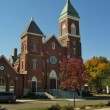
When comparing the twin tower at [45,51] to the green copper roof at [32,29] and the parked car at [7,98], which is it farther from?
the parked car at [7,98]

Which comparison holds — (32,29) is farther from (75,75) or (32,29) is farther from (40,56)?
(75,75)

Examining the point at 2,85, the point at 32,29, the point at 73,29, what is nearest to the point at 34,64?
the point at 32,29

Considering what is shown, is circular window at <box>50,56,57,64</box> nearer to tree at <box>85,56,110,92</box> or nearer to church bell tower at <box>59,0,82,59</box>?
church bell tower at <box>59,0,82,59</box>

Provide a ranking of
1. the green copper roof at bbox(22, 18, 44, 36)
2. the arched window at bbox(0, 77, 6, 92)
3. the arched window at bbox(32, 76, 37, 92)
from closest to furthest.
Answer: the arched window at bbox(0, 77, 6, 92) < the arched window at bbox(32, 76, 37, 92) < the green copper roof at bbox(22, 18, 44, 36)

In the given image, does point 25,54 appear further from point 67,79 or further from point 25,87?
point 67,79

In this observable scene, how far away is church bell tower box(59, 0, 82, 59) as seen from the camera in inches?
2480

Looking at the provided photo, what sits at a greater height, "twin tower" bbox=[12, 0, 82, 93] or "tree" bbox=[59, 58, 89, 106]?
"twin tower" bbox=[12, 0, 82, 93]

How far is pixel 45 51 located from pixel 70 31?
9301 mm

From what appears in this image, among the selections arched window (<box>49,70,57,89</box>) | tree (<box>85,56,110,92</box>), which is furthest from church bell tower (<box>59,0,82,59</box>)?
tree (<box>85,56,110,92</box>)

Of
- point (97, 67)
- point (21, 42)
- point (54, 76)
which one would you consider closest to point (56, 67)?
point (54, 76)

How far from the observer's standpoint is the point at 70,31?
211 ft

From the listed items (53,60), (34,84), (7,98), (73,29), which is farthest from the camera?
(73,29)

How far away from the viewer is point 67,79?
1308 inches

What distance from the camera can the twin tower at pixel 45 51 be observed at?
5597 centimetres
